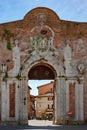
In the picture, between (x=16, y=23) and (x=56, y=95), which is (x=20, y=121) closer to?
(x=56, y=95)

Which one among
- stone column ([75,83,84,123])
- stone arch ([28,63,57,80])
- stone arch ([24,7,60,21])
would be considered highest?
stone arch ([24,7,60,21])

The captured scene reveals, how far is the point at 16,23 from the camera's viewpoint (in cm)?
3088

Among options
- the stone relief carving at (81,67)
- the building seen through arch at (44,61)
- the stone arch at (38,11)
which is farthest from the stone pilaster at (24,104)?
the stone arch at (38,11)

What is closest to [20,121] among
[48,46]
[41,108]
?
[48,46]

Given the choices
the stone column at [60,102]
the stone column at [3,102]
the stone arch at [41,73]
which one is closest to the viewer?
A: the stone column at [3,102]

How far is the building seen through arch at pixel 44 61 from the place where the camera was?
30.1m

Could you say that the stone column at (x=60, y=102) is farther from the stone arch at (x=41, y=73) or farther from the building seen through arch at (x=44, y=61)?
the stone arch at (x=41, y=73)

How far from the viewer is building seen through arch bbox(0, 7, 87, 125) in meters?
30.1

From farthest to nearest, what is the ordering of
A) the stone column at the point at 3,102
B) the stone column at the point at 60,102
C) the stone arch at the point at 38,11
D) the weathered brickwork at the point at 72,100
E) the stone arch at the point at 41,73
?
the stone arch at the point at 41,73 < the stone arch at the point at 38,11 < the weathered brickwork at the point at 72,100 < the stone column at the point at 60,102 < the stone column at the point at 3,102

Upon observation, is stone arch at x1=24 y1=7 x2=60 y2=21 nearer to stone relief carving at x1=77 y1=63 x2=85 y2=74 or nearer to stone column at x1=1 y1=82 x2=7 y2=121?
stone relief carving at x1=77 y1=63 x2=85 y2=74

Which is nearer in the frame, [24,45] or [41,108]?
[24,45]

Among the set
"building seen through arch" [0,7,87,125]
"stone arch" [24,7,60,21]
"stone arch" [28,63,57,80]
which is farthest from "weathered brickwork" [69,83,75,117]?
"stone arch" [24,7,60,21]

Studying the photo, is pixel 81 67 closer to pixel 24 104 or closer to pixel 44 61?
pixel 44 61

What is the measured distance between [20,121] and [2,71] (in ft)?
13.0
